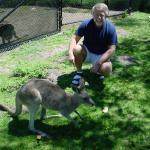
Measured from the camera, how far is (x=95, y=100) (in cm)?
667

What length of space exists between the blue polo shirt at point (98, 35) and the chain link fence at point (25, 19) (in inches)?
98.9

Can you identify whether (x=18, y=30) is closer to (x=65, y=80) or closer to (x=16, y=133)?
(x=65, y=80)

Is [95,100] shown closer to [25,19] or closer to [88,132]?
[88,132]

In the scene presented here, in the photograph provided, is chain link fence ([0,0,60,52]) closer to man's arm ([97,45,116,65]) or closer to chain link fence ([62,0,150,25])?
chain link fence ([62,0,150,25])

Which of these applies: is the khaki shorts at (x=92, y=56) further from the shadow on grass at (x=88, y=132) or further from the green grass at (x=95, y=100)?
the shadow on grass at (x=88, y=132)

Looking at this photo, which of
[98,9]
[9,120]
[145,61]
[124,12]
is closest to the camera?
[9,120]

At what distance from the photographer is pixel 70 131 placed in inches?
226

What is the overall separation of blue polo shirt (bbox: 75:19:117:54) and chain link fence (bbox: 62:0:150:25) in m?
4.73

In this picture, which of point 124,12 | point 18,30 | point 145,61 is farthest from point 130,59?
point 124,12

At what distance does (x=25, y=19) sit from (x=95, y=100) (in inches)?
142

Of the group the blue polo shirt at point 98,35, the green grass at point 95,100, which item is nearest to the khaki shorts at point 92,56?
the blue polo shirt at point 98,35

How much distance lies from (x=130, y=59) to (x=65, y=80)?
170cm

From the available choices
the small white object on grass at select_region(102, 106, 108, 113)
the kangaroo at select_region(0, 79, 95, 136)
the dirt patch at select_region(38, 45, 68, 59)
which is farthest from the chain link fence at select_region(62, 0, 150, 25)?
the kangaroo at select_region(0, 79, 95, 136)

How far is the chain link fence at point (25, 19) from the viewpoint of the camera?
361 inches
